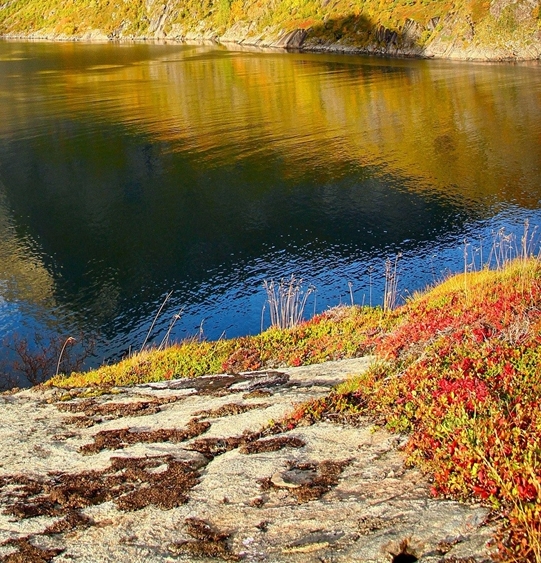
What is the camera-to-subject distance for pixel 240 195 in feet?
169

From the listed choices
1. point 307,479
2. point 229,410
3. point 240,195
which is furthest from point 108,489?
point 240,195

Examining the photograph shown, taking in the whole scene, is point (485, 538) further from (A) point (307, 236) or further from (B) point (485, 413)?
(A) point (307, 236)

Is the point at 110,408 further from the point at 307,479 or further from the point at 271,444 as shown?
the point at 307,479

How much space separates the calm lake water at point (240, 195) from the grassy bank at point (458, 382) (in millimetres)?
13004

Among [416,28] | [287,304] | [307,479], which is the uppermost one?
[416,28]

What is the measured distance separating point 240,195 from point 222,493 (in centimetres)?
4311

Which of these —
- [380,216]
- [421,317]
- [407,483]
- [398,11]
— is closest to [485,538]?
[407,483]

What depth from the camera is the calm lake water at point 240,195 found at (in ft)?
Answer: 119

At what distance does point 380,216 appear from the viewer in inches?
1805

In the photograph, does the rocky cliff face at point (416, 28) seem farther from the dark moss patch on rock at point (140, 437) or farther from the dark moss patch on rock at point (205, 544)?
the dark moss patch on rock at point (205, 544)

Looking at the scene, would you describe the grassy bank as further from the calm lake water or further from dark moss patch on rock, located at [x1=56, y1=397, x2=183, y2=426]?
the calm lake water

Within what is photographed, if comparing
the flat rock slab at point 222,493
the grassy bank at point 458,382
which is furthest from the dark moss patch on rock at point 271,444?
the grassy bank at point 458,382

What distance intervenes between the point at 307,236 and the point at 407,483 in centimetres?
3471

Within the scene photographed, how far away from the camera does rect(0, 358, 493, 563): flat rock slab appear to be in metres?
7.83
